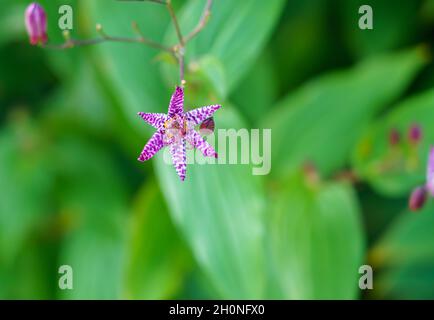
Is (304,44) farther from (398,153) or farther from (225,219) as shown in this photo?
(225,219)

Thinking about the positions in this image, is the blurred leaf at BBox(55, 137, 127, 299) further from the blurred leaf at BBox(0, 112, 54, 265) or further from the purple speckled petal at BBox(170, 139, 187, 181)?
the purple speckled petal at BBox(170, 139, 187, 181)

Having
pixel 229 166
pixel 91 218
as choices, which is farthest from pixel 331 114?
pixel 91 218

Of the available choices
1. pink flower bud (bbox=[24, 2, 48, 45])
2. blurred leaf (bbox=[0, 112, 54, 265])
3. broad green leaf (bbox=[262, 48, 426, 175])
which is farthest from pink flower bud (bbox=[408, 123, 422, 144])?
blurred leaf (bbox=[0, 112, 54, 265])

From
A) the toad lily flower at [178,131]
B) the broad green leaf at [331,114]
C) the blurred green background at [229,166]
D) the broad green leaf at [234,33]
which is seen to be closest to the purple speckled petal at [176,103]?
the toad lily flower at [178,131]

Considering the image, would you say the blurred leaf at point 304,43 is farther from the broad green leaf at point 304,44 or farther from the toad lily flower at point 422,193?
the toad lily flower at point 422,193

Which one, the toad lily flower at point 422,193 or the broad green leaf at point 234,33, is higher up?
the broad green leaf at point 234,33

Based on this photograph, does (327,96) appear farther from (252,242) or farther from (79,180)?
(79,180)
